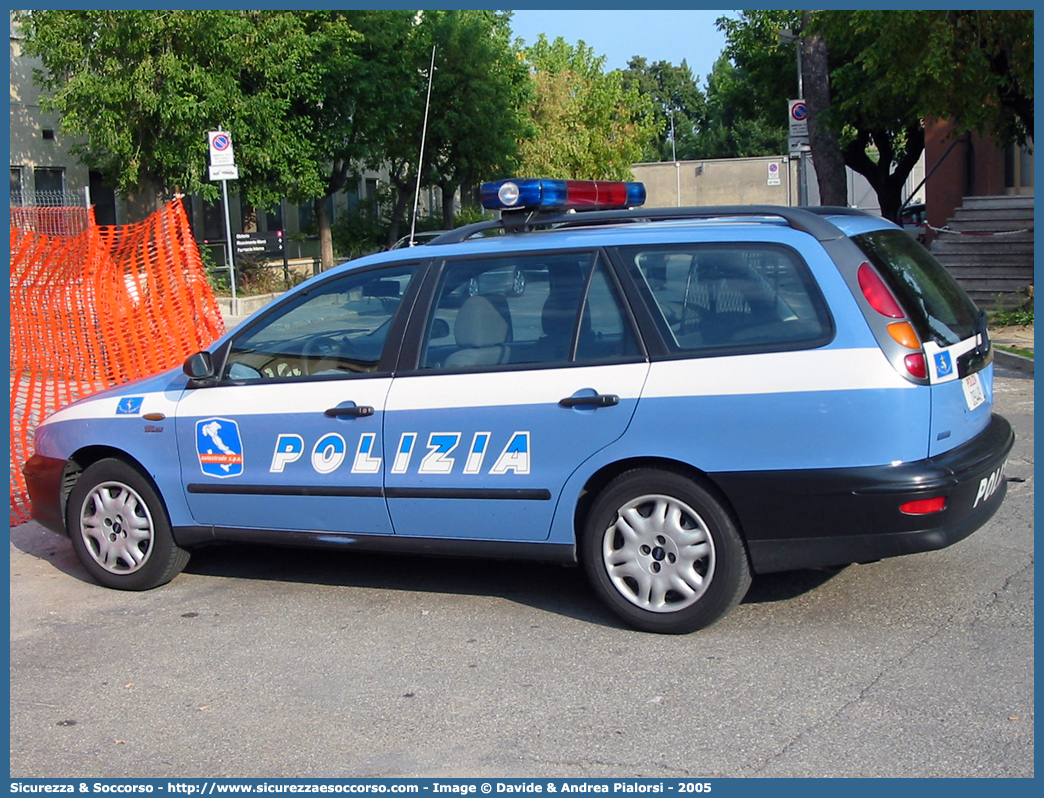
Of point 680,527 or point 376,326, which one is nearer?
point 680,527

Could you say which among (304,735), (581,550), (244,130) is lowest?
(304,735)

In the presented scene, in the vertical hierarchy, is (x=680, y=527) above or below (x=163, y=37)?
below

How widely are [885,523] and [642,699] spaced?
1.17 meters

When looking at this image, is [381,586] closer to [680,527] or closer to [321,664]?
[321,664]

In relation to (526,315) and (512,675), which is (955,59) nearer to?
(526,315)

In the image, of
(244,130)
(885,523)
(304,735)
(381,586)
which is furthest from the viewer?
(244,130)

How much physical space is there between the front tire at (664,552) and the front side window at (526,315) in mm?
598

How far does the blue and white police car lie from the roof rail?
0.05ft

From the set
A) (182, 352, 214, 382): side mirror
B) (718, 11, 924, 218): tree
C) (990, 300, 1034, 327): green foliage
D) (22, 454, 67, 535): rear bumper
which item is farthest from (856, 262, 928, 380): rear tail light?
(718, 11, 924, 218): tree

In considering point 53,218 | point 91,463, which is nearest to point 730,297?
point 91,463

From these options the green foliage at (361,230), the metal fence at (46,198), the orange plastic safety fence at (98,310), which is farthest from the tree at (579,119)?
the orange plastic safety fence at (98,310)

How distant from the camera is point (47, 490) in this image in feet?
19.9

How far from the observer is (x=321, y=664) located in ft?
15.5

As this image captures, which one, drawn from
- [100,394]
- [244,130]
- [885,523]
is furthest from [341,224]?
[885,523]
